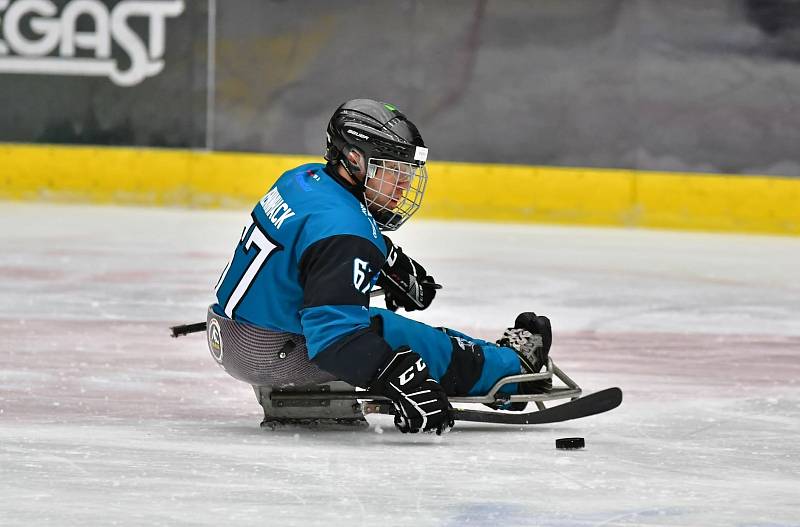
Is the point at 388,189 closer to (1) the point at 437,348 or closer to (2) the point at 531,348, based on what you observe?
(1) the point at 437,348

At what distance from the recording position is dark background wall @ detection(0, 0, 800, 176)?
374 inches

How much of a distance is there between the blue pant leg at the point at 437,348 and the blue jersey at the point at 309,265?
9.0 inches

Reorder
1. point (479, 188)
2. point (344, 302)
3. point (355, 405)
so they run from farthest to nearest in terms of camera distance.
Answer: point (479, 188) → point (355, 405) → point (344, 302)

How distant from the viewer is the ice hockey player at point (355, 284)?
3.57 metres

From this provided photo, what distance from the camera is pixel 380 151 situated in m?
3.77

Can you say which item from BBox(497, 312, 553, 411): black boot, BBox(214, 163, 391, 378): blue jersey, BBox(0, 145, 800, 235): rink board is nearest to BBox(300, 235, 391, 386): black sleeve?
BBox(214, 163, 391, 378): blue jersey

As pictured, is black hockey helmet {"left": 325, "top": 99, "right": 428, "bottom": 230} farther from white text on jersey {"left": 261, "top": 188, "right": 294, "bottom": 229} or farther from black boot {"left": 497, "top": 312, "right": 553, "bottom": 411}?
black boot {"left": 497, "top": 312, "right": 553, "bottom": 411}

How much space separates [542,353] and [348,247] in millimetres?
801

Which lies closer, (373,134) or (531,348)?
(373,134)

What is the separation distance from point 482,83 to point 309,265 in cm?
641

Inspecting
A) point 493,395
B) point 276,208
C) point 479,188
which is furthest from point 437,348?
point 479,188

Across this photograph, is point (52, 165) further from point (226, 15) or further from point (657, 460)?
point (657, 460)

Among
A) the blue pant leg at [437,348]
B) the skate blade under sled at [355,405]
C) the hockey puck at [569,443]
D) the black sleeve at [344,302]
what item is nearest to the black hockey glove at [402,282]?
the blue pant leg at [437,348]

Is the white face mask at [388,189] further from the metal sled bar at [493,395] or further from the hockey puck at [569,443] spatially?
the hockey puck at [569,443]
